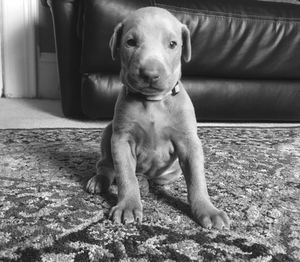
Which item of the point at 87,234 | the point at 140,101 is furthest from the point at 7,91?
the point at 87,234

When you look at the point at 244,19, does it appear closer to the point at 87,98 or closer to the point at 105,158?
the point at 87,98

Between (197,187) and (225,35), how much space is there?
1.18m

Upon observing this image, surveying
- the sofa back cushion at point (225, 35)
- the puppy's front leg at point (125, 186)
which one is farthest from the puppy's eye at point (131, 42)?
the sofa back cushion at point (225, 35)

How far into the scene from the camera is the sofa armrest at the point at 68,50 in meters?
2.04

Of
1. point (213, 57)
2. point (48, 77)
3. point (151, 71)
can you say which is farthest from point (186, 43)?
point (48, 77)

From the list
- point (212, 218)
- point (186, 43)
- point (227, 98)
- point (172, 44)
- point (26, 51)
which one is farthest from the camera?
point (26, 51)

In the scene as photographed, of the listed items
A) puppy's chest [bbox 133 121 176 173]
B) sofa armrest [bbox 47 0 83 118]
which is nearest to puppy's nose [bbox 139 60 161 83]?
puppy's chest [bbox 133 121 176 173]

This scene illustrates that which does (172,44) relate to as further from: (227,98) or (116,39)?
(227,98)

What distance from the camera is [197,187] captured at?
3.42ft

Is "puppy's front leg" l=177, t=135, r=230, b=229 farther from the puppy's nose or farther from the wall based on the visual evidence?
the wall

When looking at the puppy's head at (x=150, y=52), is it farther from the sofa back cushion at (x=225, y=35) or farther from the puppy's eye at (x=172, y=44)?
the sofa back cushion at (x=225, y=35)

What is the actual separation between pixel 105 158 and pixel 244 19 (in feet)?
3.81

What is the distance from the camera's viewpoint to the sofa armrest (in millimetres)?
2043

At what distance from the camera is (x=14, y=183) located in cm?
120
